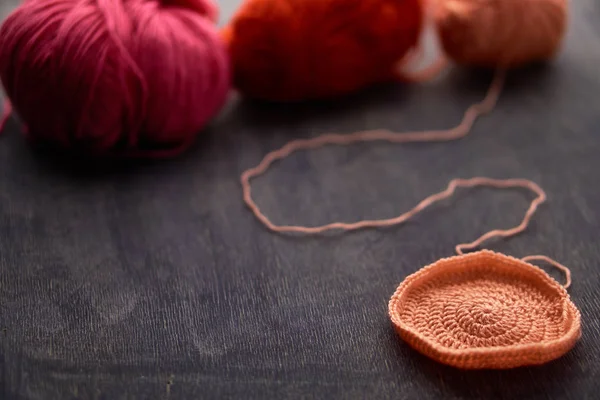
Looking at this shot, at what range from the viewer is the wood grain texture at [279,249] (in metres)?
0.73

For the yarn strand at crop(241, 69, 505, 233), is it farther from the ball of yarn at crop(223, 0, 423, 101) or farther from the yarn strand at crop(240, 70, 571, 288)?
the ball of yarn at crop(223, 0, 423, 101)

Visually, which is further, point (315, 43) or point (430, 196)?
point (315, 43)

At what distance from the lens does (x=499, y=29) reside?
3.75ft

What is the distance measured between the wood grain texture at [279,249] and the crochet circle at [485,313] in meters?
0.02

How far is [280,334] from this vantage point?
777 mm

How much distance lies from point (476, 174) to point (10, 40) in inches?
26.3

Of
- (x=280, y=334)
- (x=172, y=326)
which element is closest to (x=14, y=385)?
(x=172, y=326)

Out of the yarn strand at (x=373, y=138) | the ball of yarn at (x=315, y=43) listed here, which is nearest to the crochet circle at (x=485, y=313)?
the yarn strand at (x=373, y=138)

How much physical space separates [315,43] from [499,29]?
306 mm

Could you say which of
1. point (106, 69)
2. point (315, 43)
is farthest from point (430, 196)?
point (106, 69)

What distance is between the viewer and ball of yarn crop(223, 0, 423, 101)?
106cm

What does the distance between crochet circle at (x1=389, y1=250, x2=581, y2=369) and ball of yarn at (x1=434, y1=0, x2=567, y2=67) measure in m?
0.46

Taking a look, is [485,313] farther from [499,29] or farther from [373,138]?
[499,29]

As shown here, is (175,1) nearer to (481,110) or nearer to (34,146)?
(34,146)
